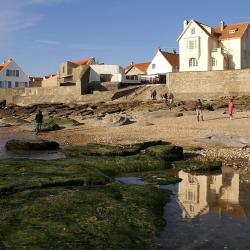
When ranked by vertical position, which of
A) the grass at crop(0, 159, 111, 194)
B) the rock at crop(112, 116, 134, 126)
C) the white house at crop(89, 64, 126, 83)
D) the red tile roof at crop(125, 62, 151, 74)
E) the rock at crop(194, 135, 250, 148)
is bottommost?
the grass at crop(0, 159, 111, 194)

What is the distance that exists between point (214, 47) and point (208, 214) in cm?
5183

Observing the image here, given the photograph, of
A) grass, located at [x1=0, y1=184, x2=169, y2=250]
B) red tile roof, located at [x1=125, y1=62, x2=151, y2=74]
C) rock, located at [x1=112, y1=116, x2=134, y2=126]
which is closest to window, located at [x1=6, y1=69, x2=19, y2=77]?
red tile roof, located at [x1=125, y1=62, x2=151, y2=74]

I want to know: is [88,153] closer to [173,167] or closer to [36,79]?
[173,167]

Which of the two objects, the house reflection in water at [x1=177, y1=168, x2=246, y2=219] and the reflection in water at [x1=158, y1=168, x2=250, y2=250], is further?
the house reflection in water at [x1=177, y1=168, x2=246, y2=219]

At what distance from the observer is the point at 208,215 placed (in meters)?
9.21

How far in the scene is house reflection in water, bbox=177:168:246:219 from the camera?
31.6 ft

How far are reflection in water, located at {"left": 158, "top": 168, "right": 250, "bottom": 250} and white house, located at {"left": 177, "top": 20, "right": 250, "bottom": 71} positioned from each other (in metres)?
46.1

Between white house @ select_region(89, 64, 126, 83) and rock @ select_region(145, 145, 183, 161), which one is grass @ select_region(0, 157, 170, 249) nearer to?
rock @ select_region(145, 145, 183, 161)

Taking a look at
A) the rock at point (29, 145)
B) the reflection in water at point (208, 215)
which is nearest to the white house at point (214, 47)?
the rock at point (29, 145)

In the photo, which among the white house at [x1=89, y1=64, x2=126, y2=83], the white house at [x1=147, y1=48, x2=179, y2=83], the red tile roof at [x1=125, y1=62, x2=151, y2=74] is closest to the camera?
the white house at [x1=89, y1=64, x2=126, y2=83]

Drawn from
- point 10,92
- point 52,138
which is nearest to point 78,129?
point 52,138

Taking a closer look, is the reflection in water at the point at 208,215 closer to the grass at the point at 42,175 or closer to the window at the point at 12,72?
the grass at the point at 42,175

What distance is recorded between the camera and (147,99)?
4966 centimetres

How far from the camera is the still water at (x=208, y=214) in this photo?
7652 mm
